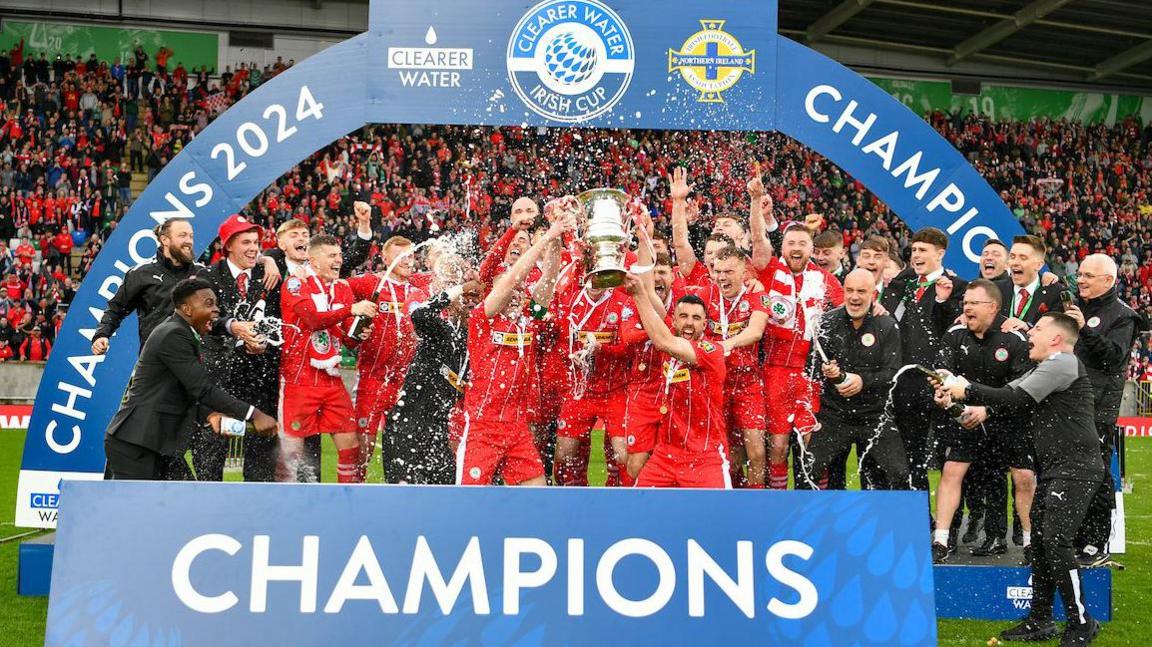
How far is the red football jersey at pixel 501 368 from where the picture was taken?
6.43 m

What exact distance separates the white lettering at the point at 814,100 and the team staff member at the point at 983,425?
54.2 inches

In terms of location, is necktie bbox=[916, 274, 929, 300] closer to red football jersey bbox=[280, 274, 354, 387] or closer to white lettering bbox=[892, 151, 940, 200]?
white lettering bbox=[892, 151, 940, 200]

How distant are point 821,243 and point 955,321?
4.09 ft

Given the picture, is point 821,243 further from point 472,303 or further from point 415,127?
point 415,127

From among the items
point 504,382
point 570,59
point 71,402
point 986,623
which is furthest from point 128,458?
point 986,623

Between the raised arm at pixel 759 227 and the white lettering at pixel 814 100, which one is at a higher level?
the white lettering at pixel 814 100

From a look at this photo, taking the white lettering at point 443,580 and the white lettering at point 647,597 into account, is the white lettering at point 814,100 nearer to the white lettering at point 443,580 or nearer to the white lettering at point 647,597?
the white lettering at point 647,597

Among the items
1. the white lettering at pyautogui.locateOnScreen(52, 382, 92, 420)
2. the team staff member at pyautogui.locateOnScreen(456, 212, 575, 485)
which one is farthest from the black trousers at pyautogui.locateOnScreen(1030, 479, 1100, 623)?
the white lettering at pyautogui.locateOnScreen(52, 382, 92, 420)

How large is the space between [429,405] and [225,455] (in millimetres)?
1400

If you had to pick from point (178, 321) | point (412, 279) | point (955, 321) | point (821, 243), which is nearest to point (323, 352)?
point (412, 279)

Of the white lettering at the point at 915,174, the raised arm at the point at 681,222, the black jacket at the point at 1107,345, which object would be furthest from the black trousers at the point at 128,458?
the black jacket at the point at 1107,345

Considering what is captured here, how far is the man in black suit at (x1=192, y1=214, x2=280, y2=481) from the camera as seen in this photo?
7.68 m

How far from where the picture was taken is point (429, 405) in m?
7.62

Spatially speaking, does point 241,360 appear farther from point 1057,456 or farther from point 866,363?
point 1057,456
